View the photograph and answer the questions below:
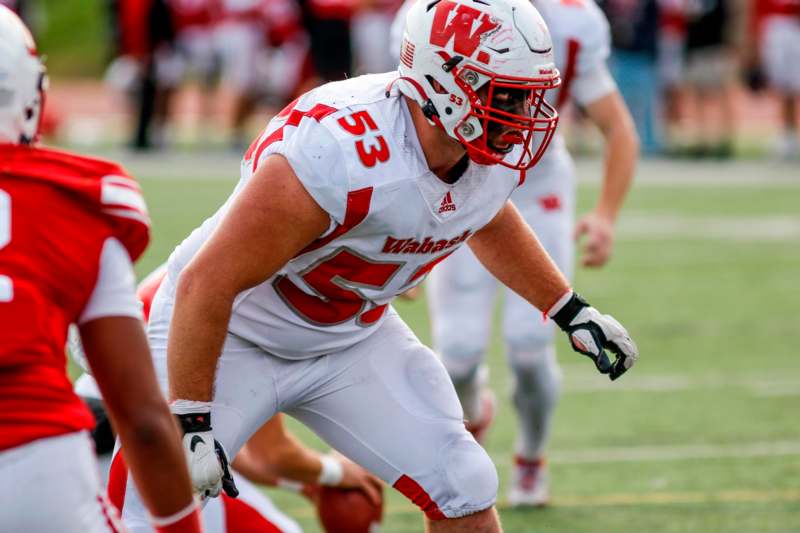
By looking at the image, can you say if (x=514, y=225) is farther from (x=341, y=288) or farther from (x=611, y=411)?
(x=611, y=411)

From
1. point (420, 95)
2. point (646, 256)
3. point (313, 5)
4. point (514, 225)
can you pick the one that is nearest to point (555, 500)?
point (514, 225)

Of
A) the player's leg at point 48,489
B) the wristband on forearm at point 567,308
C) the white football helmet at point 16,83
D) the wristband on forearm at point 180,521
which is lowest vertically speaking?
the wristband on forearm at point 567,308

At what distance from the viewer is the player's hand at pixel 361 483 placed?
444 cm

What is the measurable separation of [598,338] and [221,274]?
3.38 ft

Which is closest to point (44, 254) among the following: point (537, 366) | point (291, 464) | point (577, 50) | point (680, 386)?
point (291, 464)

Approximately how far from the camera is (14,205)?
2.42 meters

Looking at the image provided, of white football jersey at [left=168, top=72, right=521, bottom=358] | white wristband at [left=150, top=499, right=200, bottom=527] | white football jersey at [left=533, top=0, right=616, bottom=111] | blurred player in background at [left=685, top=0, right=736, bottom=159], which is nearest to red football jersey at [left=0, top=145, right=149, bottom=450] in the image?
white wristband at [left=150, top=499, right=200, bottom=527]

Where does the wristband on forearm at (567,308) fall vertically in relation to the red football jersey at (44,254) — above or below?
below

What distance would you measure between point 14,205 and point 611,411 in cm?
452

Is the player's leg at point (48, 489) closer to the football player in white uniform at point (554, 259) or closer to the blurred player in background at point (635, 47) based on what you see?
the football player in white uniform at point (554, 259)

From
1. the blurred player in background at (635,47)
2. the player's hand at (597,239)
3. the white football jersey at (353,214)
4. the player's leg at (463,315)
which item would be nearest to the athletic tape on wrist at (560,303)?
the white football jersey at (353,214)

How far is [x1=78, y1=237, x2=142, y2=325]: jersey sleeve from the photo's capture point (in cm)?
246

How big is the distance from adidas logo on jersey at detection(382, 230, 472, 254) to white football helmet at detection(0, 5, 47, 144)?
42.4 inches

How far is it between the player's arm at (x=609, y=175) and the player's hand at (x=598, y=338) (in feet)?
3.97
